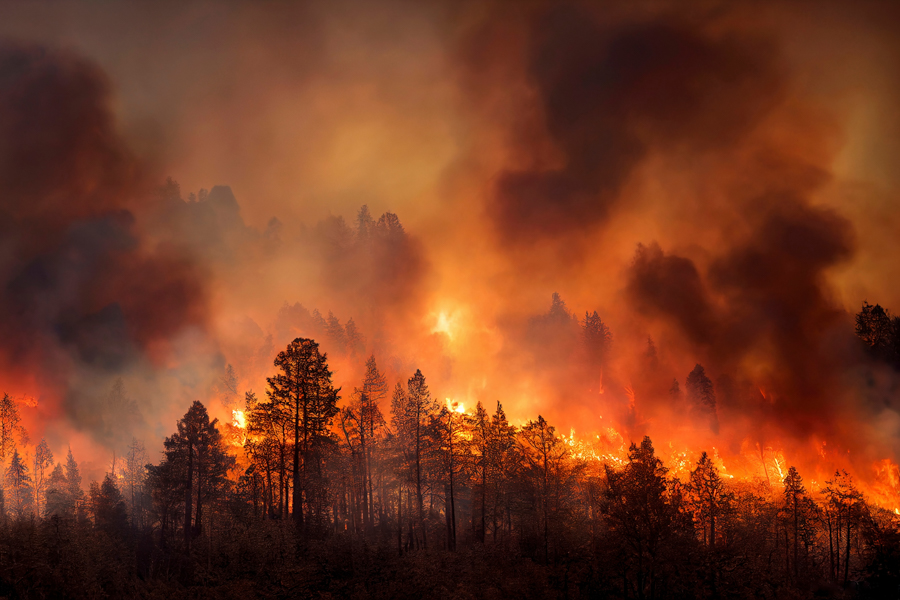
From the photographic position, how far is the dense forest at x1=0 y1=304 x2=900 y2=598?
993 inches

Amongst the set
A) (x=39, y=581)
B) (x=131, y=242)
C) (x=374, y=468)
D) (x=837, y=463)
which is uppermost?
(x=131, y=242)

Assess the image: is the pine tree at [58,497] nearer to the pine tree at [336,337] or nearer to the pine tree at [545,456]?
the pine tree at [545,456]

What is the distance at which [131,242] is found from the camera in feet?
628

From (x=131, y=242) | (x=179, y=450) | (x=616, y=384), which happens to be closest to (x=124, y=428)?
(x=179, y=450)

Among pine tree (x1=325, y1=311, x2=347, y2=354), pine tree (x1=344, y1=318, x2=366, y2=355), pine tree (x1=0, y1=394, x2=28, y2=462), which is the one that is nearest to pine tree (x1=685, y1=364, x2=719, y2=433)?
pine tree (x1=344, y1=318, x2=366, y2=355)

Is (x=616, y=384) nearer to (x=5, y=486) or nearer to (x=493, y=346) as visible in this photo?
(x=493, y=346)

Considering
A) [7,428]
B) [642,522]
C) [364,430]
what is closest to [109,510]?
[364,430]

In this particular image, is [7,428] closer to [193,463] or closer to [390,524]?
[193,463]

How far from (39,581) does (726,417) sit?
125 meters

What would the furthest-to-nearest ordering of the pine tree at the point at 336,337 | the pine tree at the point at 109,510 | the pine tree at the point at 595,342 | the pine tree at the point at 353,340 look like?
the pine tree at the point at 353,340
the pine tree at the point at 336,337
the pine tree at the point at 595,342
the pine tree at the point at 109,510

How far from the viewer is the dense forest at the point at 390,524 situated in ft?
82.8

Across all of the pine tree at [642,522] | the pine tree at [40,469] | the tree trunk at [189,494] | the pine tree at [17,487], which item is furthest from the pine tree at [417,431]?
the pine tree at [40,469]

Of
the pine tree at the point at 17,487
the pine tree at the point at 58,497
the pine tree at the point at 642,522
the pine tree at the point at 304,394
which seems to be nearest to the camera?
the pine tree at the point at 642,522

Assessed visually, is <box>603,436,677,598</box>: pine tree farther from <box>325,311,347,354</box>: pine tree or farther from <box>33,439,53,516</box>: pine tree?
<box>33,439,53,516</box>: pine tree
